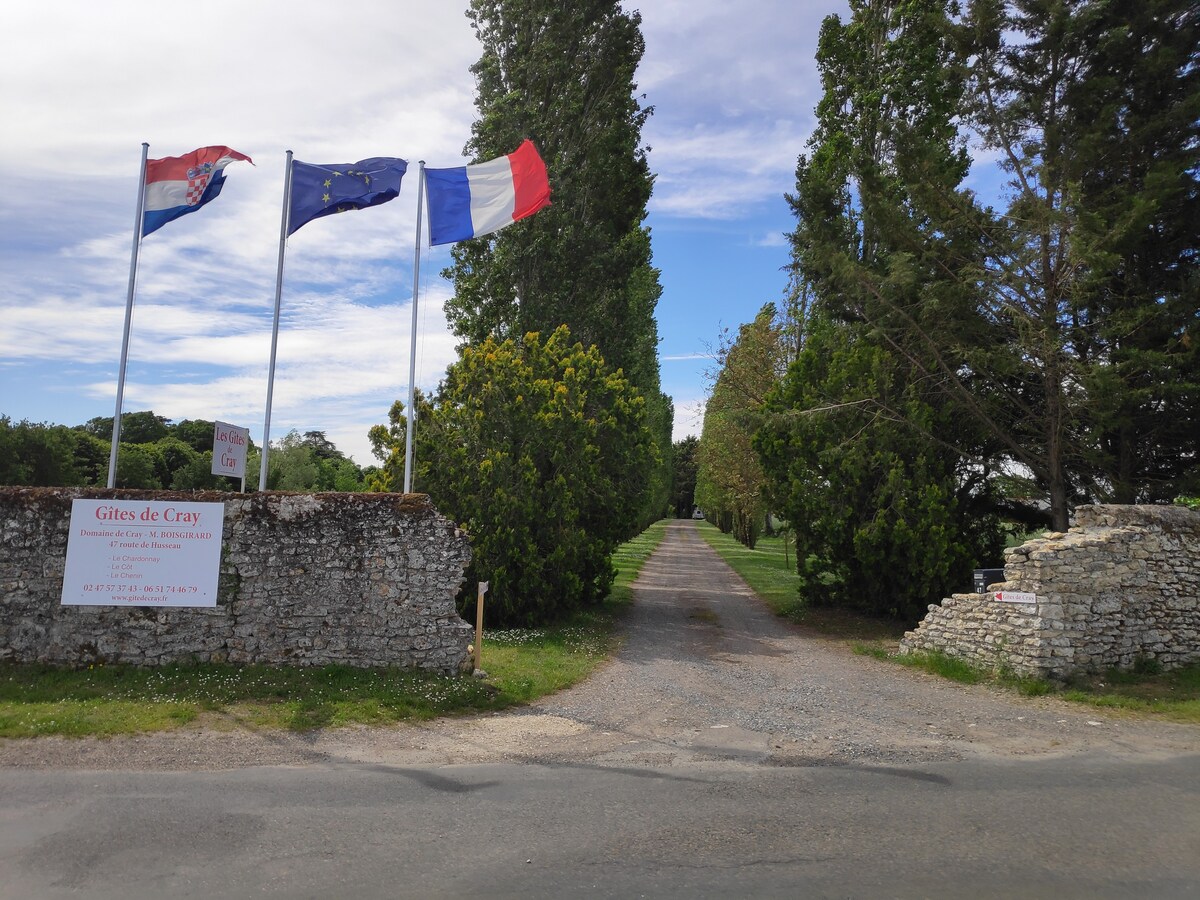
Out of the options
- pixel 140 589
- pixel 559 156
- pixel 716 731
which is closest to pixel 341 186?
pixel 140 589

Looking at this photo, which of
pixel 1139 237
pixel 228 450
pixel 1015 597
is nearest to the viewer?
pixel 228 450

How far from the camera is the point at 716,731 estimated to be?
9.68m

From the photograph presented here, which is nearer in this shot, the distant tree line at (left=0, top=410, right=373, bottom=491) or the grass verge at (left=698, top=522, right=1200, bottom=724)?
the grass verge at (left=698, top=522, right=1200, bottom=724)

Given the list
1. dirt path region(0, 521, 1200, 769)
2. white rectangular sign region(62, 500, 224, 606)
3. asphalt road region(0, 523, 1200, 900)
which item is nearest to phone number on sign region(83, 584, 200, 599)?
white rectangular sign region(62, 500, 224, 606)

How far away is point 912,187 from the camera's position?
1656 centimetres

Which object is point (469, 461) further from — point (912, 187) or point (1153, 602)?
point (1153, 602)

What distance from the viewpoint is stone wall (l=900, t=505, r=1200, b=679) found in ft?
39.6

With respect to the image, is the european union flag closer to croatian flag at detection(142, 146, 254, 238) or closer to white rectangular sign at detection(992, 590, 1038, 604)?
croatian flag at detection(142, 146, 254, 238)

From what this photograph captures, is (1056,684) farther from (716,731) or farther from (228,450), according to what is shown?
(228,450)

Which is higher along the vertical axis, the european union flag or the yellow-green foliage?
the european union flag

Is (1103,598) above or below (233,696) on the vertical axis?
above

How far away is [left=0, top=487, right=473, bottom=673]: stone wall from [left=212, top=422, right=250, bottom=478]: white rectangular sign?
0.45 m

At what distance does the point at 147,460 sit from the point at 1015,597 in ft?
201

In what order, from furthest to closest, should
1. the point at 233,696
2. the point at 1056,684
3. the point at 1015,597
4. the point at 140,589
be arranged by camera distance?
the point at 1015,597 < the point at 1056,684 < the point at 140,589 < the point at 233,696
